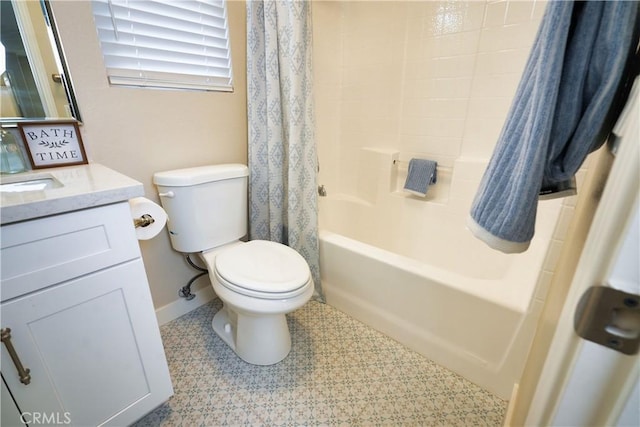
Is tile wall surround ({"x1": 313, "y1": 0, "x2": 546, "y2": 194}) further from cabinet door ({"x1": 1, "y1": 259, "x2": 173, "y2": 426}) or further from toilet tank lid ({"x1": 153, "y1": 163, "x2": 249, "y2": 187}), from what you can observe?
cabinet door ({"x1": 1, "y1": 259, "x2": 173, "y2": 426})

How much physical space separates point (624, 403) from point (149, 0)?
1.67m

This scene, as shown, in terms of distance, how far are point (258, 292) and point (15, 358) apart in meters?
0.63

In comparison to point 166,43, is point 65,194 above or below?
below

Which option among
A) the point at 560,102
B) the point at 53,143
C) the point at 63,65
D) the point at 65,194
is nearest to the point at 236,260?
the point at 65,194

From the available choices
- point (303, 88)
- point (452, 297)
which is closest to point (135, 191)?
point (303, 88)

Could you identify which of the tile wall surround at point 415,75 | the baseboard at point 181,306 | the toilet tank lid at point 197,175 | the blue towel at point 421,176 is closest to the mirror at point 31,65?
the toilet tank lid at point 197,175

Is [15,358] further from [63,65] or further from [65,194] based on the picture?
[63,65]

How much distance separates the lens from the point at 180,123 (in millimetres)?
1345

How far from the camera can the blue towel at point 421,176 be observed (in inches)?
68.9

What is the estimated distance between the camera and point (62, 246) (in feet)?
2.28

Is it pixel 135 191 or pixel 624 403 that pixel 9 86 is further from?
pixel 624 403

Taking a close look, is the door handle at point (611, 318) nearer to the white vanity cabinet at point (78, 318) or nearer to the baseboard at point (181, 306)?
the white vanity cabinet at point (78, 318)

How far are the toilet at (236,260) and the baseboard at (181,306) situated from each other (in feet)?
0.76

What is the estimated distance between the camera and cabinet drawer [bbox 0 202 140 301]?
0.63 meters
